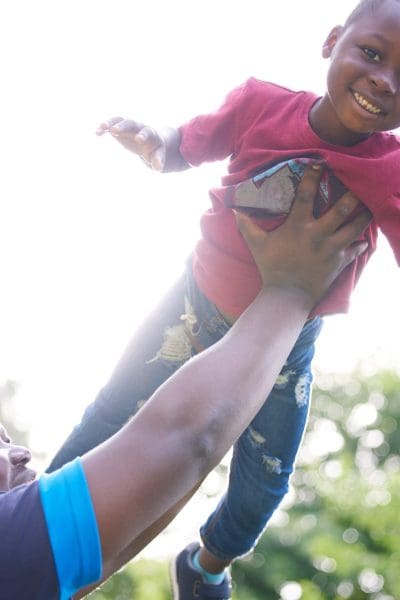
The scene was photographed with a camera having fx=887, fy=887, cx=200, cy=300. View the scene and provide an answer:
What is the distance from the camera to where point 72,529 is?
1.56 meters

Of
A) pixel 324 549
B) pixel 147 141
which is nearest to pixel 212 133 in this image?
pixel 147 141

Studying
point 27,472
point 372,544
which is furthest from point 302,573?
point 27,472

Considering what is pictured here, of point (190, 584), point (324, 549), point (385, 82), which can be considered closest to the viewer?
point (385, 82)

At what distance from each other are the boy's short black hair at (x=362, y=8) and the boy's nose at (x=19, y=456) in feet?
4.34

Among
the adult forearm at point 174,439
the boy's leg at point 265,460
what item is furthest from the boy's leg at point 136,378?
the adult forearm at point 174,439

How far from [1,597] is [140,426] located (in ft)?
Answer: 1.26

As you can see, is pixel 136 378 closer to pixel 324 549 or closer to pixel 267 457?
pixel 267 457

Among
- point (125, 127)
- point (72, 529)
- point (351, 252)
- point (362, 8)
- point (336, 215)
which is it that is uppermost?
point (362, 8)

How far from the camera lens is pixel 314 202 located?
2162mm

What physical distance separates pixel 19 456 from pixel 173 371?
60 cm

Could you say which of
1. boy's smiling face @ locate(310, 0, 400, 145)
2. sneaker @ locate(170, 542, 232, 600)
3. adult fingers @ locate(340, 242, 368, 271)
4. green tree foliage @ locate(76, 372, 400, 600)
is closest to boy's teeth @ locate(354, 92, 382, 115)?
boy's smiling face @ locate(310, 0, 400, 145)

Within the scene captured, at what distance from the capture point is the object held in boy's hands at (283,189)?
216cm

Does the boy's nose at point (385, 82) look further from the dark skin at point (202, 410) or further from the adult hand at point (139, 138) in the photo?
the adult hand at point (139, 138)

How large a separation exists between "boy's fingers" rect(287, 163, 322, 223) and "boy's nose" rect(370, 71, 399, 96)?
0.77ft
